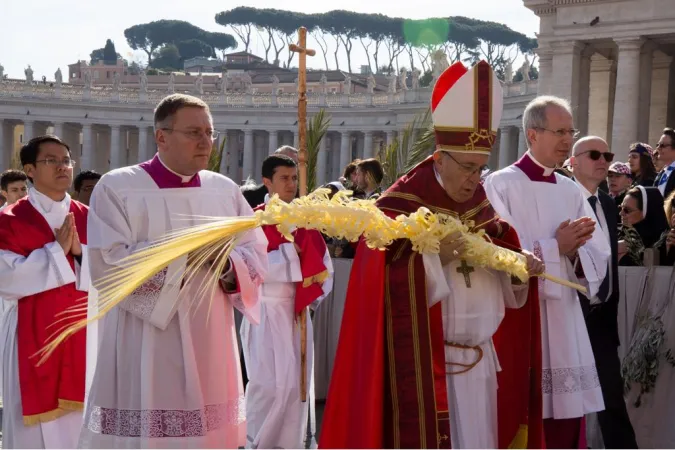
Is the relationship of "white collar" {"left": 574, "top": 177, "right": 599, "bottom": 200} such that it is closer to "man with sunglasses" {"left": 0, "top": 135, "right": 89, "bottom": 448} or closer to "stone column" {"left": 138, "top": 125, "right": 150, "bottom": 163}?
"man with sunglasses" {"left": 0, "top": 135, "right": 89, "bottom": 448}

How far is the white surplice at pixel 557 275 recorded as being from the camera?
19.4 feet

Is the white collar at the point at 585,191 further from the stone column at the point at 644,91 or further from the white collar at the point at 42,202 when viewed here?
the stone column at the point at 644,91

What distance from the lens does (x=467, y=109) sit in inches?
182

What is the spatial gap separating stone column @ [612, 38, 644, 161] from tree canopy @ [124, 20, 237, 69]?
107 metres

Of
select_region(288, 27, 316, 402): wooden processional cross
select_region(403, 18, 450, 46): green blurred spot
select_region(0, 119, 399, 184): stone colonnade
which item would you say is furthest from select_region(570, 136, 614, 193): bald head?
select_region(403, 18, 450, 46): green blurred spot

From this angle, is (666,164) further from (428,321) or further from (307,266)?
(428,321)

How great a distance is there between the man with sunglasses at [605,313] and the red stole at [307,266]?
2.15 metres

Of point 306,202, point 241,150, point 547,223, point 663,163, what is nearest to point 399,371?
point 306,202

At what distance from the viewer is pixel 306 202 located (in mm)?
4270

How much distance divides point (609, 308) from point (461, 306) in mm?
2623

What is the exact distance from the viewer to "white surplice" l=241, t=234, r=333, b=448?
7832 millimetres

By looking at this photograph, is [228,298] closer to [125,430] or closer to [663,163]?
[125,430]

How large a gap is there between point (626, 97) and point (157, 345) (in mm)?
25931

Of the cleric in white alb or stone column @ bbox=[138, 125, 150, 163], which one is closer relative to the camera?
the cleric in white alb
